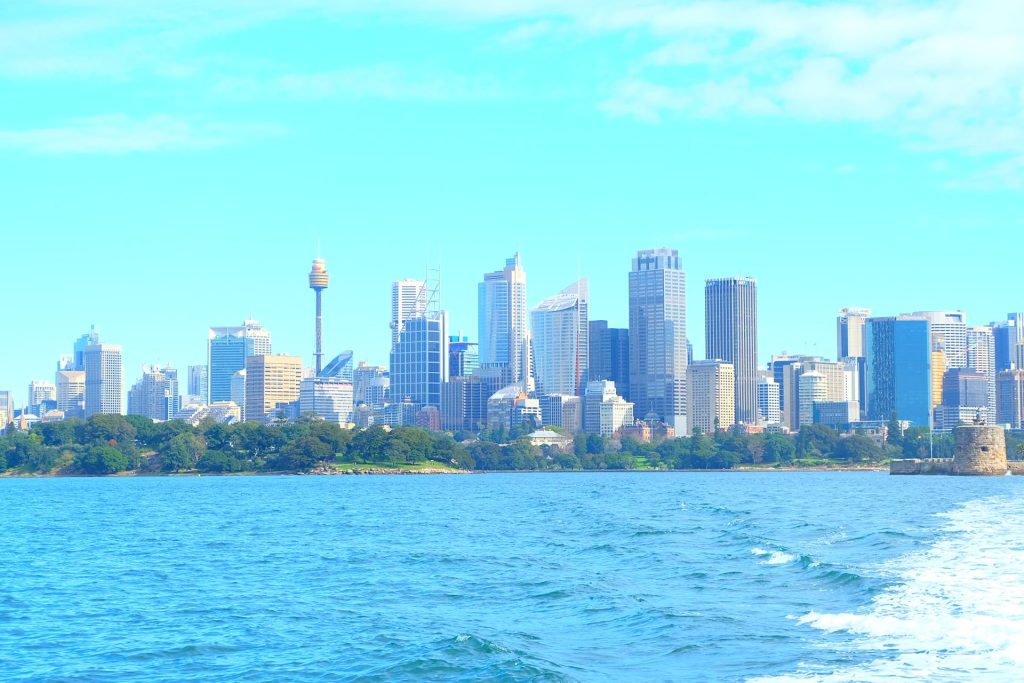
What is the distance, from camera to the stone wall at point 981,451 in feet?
512

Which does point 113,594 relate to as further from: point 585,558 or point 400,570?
point 585,558

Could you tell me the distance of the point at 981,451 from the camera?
15600cm

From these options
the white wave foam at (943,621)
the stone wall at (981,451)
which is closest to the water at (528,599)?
the white wave foam at (943,621)

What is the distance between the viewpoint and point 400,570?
51.3 metres

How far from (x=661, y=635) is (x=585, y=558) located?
63.4 feet

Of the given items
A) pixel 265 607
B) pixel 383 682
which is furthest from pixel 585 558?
pixel 383 682

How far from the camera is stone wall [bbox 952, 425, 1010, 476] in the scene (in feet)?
512

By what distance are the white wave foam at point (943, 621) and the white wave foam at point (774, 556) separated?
390 centimetres

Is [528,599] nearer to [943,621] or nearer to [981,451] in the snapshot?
[943,621]

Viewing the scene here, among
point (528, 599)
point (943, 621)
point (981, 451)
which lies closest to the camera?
point (943, 621)

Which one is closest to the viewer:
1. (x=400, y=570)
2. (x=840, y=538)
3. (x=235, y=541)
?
(x=400, y=570)

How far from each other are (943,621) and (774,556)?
55.5 ft

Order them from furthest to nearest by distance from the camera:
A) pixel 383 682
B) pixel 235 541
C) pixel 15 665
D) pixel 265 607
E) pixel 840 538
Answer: pixel 235 541 → pixel 840 538 → pixel 265 607 → pixel 15 665 → pixel 383 682

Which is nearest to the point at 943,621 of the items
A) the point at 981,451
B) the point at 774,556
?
the point at 774,556
